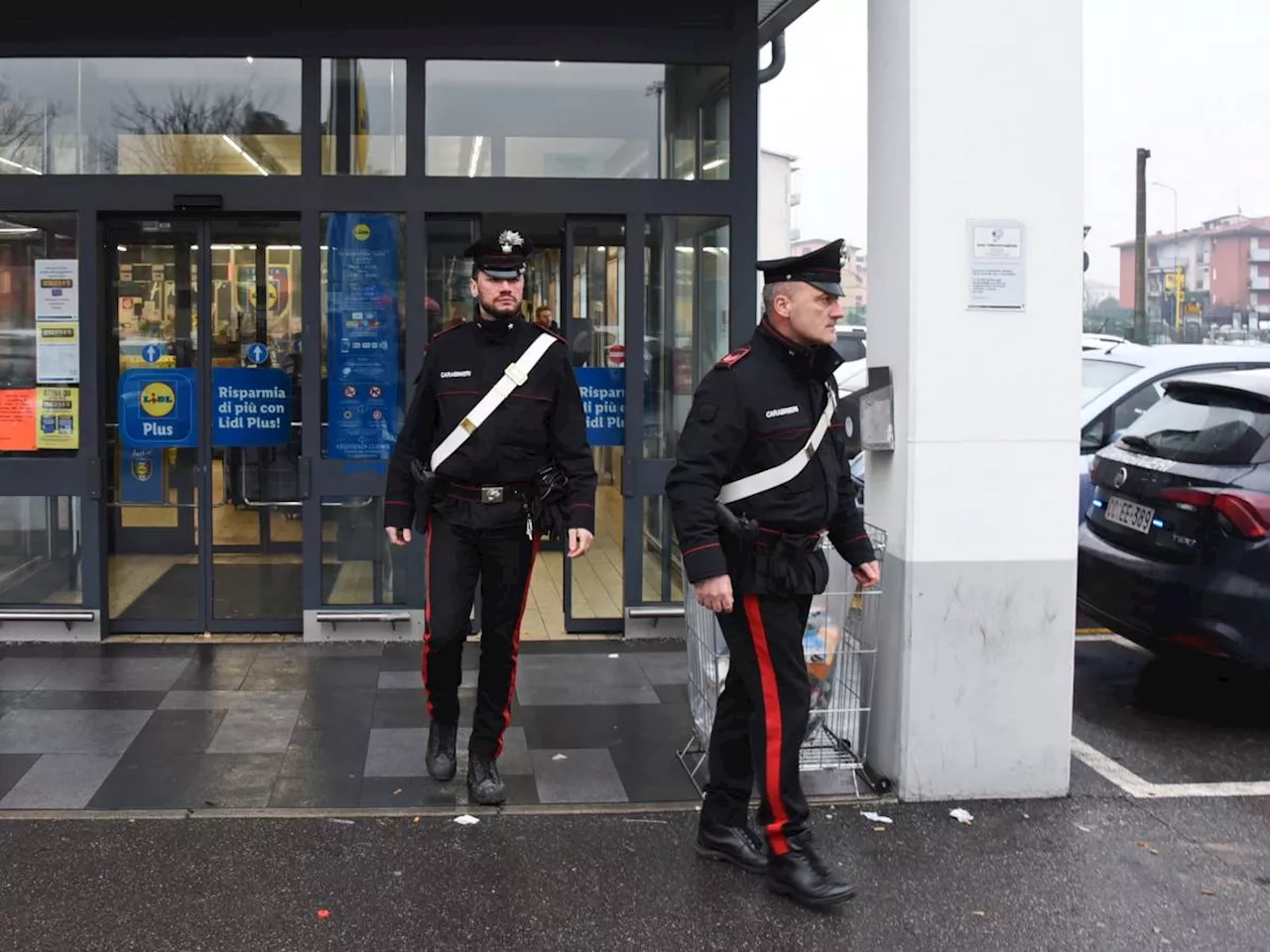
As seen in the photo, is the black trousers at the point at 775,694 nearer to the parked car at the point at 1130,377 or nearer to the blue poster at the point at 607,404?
the blue poster at the point at 607,404

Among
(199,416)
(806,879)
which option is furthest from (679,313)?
(806,879)

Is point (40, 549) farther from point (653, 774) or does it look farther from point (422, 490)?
point (653, 774)

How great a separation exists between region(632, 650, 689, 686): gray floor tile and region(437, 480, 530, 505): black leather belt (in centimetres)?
192

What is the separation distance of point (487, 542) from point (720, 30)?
362cm

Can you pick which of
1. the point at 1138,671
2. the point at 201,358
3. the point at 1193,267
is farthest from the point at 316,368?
the point at 1193,267

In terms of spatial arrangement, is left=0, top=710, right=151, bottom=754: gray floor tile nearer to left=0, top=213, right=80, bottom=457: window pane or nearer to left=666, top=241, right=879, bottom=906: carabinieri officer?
left=0, top=213, right=80, bottom=457: window pane

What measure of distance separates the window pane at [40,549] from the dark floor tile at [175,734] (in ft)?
5.59

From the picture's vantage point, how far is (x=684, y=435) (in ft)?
13.8


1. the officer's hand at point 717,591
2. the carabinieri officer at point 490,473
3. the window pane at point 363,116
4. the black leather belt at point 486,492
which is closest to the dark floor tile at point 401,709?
the carabinieri officer at point 490,473

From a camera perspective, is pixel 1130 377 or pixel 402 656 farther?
pixel 1130 377

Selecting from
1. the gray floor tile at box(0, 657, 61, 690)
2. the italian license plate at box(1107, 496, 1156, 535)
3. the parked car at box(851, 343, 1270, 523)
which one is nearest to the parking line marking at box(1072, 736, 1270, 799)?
the italian license plate at box(1107, 496, 1156, 535)

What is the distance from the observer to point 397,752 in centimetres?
555

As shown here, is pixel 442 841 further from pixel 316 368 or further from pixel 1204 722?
pixel 1204 722

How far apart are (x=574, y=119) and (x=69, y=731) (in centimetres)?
392
